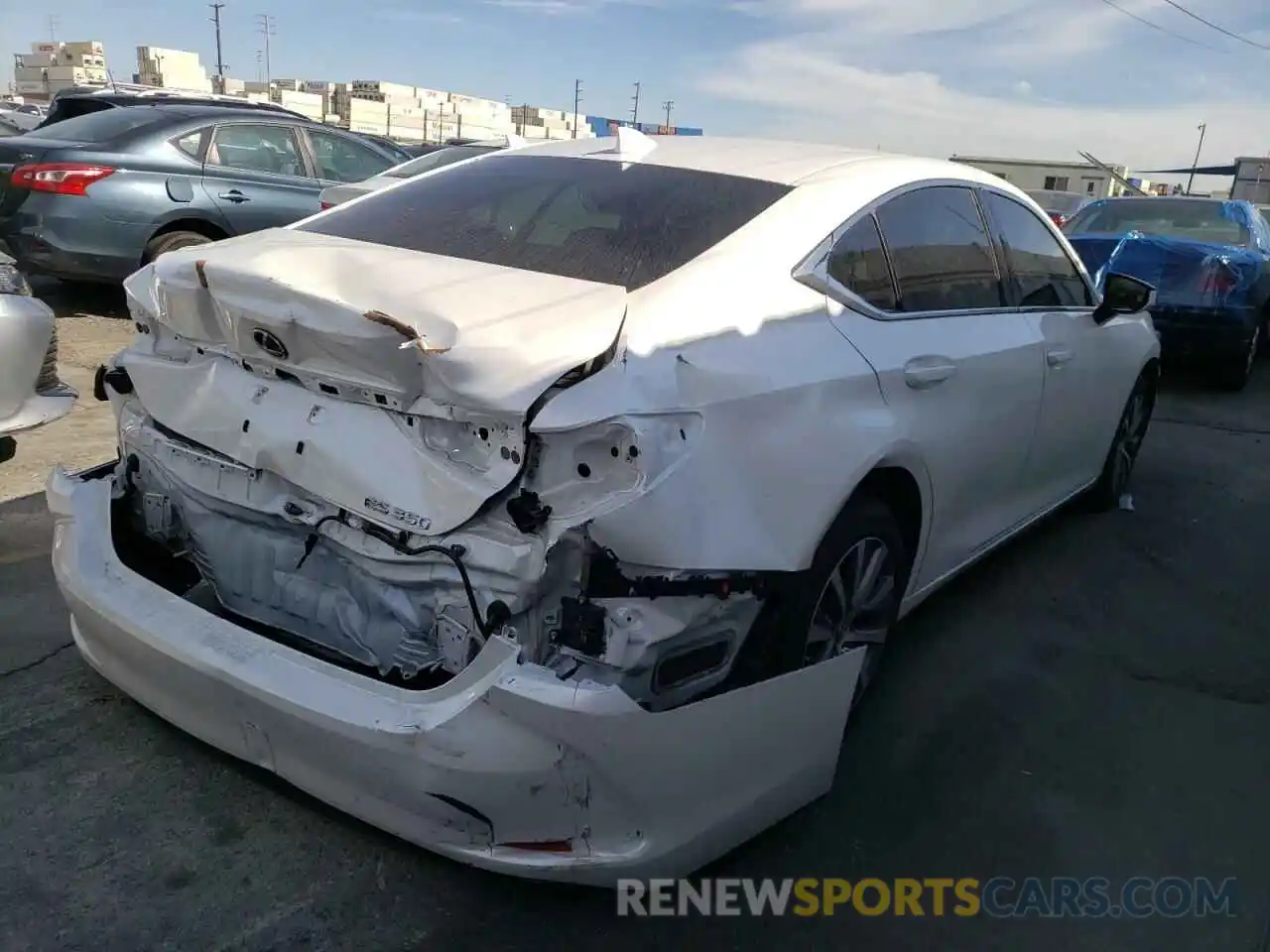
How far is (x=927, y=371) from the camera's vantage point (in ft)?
9.21

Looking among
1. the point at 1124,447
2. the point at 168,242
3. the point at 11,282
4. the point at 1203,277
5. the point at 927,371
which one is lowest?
the point at 1124,447

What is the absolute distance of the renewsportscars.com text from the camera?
2264 mm

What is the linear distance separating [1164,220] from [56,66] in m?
74.0

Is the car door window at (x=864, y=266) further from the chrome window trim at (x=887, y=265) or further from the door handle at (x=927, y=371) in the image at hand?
the door handle at (x=927, y=371)

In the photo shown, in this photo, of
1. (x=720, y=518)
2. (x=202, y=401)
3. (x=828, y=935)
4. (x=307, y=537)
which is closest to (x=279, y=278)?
(x=202, y=401)

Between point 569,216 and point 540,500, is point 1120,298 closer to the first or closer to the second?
point 569,216

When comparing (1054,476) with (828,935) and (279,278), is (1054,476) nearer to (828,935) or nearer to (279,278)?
(828,935)

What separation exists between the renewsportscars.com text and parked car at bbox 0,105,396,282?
258 inches

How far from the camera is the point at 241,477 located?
94.3 inches

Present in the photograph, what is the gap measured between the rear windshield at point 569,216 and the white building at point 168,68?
212 ft

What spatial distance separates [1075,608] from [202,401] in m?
3.25

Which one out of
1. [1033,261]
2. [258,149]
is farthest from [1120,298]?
[258,149]

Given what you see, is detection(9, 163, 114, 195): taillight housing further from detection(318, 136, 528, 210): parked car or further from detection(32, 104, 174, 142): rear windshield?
detection(318, 136, 528, 210): parked car

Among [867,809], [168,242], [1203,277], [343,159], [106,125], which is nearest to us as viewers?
[867,809]
